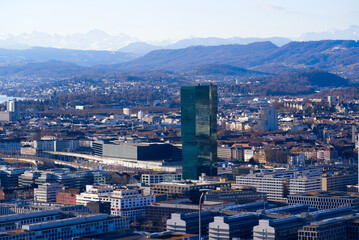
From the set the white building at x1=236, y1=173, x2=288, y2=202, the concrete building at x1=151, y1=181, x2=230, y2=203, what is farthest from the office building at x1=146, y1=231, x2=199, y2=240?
the white building at x1=236, y1=173, x2=288, y2=202

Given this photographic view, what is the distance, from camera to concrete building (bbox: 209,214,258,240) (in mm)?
29938

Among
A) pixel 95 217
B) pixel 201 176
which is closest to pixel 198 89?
pixel 201 176

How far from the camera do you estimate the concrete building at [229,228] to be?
2994cm

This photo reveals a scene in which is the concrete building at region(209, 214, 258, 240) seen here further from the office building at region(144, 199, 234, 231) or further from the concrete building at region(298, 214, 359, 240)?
the office building at region(144, 199, 234, 231)

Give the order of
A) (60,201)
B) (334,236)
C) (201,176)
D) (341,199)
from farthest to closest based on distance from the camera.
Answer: (201,176) < (60,201) < (341,199) < (334,236)

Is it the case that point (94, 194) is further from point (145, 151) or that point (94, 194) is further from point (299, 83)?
point (299, 83)

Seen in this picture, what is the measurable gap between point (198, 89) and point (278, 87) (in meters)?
95.4

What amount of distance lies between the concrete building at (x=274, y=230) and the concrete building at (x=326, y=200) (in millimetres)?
6867

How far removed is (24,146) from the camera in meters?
70.4

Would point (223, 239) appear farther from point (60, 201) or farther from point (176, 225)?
point (60, 201)

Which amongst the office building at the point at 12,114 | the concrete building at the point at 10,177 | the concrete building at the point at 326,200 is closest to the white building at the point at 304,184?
the concrete building at the point at 326,200

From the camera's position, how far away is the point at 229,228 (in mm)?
29906

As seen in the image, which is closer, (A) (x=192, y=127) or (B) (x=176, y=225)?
(B) (x=176, y=225)

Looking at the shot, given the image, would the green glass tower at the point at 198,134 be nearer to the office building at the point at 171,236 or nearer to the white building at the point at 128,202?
the white building at the point at 128,202
